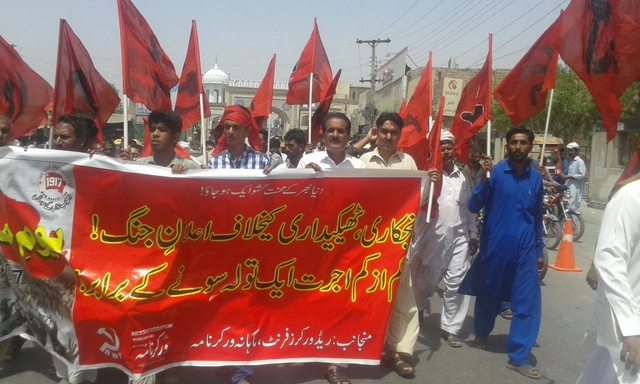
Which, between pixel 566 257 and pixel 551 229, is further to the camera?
pixel 551 229

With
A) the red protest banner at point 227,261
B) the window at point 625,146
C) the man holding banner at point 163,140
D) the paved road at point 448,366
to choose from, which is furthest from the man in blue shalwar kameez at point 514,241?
the window at point 625,146

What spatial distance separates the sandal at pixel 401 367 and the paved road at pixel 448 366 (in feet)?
0.15

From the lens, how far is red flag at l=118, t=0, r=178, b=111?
4.65 metres

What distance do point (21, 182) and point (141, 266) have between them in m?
0.89

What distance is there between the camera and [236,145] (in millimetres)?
4348

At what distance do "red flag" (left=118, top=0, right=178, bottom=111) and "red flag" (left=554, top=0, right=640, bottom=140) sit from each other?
11.0 feet

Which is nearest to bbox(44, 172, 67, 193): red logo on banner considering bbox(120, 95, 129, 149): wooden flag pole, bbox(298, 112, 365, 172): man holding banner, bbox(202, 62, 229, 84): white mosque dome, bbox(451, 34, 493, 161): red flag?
bbox(120, 95, 129, 149): wooden flag pole

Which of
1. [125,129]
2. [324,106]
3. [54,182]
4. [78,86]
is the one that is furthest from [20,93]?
[324,106]

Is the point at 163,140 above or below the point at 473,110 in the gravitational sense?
Answer: below

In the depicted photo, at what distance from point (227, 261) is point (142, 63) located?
6.95 feet

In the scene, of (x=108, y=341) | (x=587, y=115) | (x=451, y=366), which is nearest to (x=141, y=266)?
(x=108, y=341)

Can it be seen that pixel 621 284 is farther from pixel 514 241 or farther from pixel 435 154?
pixel 514 241

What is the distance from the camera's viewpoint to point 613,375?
96.3 inches

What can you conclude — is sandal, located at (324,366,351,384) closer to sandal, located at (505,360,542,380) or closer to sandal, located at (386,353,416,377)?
sandal, located at (386,353,416,377)
